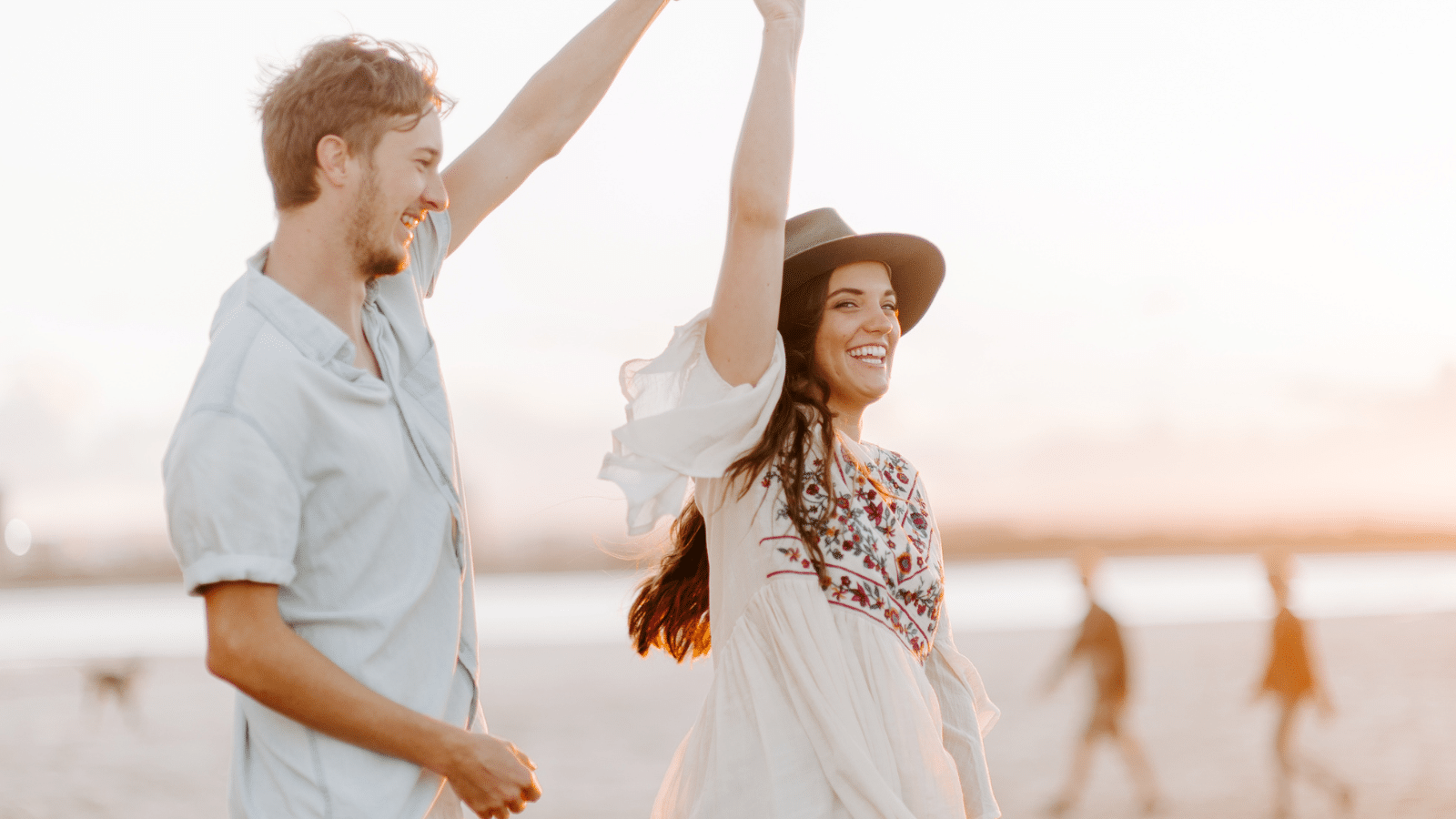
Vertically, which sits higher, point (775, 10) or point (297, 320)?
point (775, 10)

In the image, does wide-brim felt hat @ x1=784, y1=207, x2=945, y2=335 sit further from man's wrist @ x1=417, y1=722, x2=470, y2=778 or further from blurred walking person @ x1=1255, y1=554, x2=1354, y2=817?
blurred walking person @ x1=1255, y1=554, x2=1354, y2=817

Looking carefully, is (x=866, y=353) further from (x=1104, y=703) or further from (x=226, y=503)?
(x=1104, y=703)

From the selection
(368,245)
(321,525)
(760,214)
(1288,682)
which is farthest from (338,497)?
(1288,682)

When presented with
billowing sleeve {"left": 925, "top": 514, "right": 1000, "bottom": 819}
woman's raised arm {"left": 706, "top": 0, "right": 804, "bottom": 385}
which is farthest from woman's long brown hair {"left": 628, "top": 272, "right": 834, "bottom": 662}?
billowing sleeve {"left": 925, "top": 514, "right": 1000, "bottom": 819}

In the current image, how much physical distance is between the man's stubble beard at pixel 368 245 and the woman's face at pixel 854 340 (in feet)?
3.53

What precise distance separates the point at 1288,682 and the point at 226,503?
8126 mm

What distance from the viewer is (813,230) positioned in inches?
108

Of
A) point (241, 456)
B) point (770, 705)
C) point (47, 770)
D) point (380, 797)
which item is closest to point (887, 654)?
point (770, 705)

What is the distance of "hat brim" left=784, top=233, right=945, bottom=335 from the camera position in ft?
8.80

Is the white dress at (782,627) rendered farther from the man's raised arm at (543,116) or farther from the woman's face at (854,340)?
the man's raised arm at (543,116)

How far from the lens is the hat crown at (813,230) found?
106 inches

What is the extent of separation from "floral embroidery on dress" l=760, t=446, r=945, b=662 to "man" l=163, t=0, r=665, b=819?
2.57 feet

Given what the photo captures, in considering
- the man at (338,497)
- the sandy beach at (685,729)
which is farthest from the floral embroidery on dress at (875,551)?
the sandy beach at (685,729)

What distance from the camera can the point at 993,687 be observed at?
14062 mm
